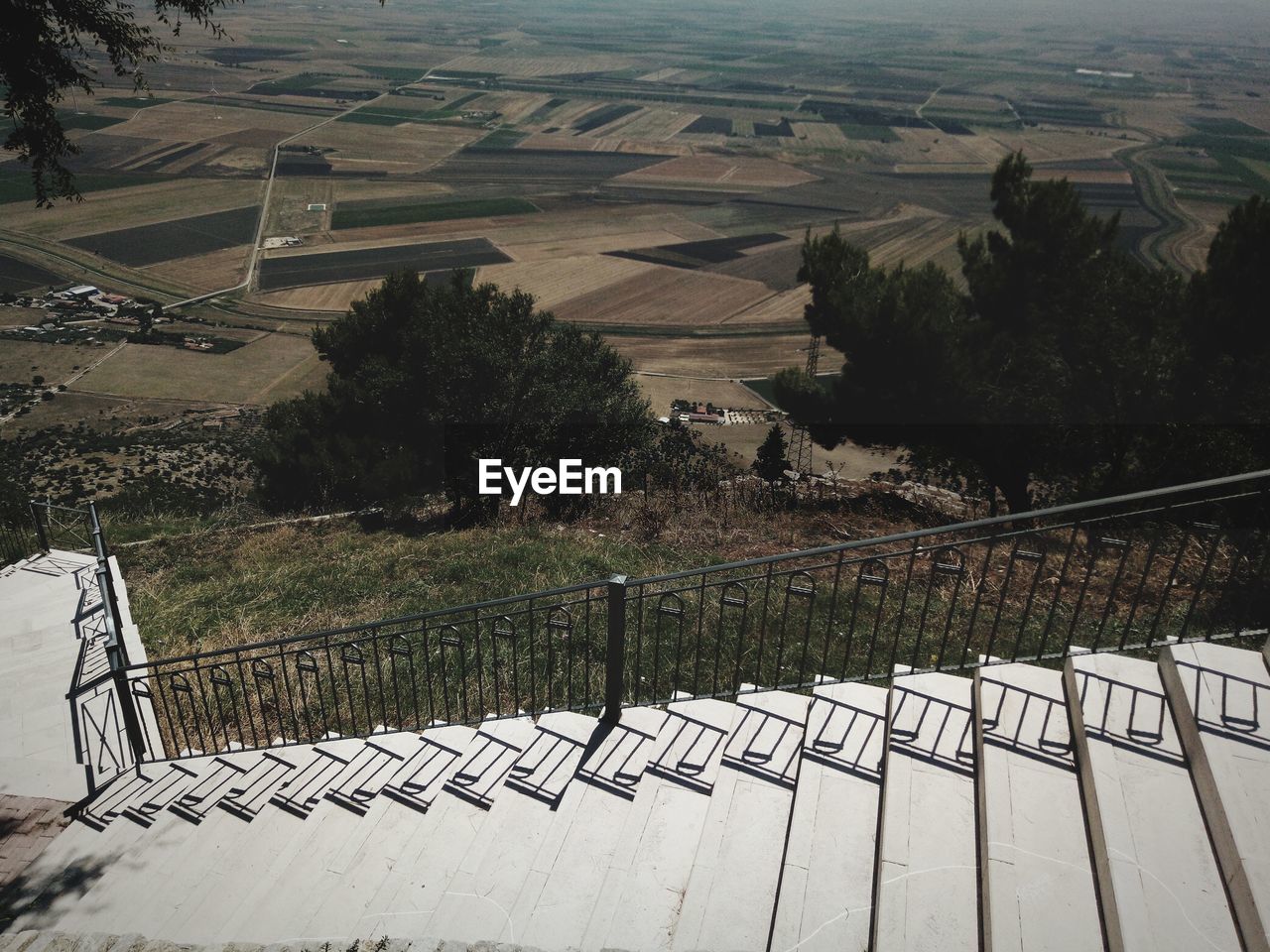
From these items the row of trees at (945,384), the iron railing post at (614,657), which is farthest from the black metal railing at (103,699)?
the row of trees at (945,384)

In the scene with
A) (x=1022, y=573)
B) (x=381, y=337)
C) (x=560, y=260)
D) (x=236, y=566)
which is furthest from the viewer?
(x=560, y=260)

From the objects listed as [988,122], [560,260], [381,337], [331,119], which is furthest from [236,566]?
[988,122]

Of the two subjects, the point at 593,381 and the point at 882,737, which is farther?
the point at 593,381

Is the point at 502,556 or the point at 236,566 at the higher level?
the point at 502,556

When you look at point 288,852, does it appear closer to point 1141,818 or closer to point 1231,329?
point 1141,818

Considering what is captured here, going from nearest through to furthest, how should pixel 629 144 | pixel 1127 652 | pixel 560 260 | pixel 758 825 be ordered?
pixel 758 825 < pixel 1127 652 < pixel 560 260 < pixel 629 144

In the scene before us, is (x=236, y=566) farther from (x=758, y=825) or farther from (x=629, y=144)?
(x=629, y=144)

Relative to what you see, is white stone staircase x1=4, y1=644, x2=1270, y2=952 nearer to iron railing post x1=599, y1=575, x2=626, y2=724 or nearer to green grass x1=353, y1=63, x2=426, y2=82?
iron railing post x1=599, y1=575, x2=626, y2=724

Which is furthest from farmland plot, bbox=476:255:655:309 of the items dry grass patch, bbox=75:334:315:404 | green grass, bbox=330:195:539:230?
dry grass patch, bbox=75:334:315:404
